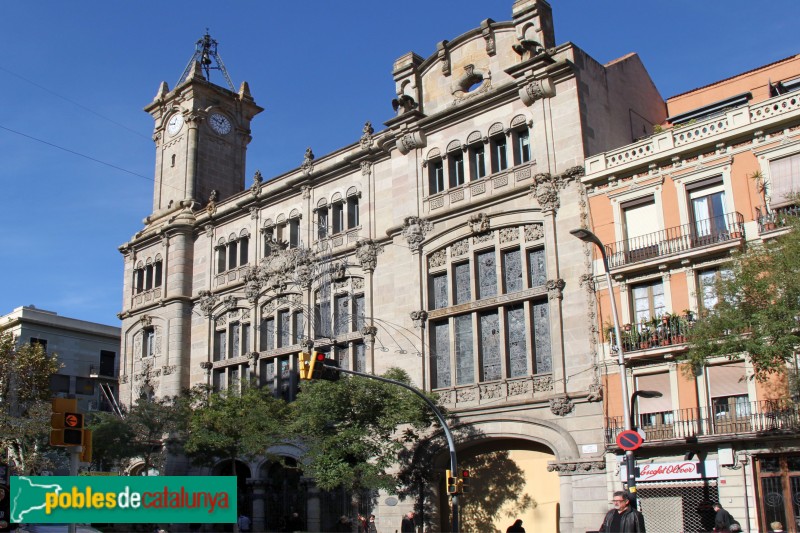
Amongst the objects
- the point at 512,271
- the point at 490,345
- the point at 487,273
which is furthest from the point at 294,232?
the point at 490,345

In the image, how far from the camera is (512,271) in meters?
34.3

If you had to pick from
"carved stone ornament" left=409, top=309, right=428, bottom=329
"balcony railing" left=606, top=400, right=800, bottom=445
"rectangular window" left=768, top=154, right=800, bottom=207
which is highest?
"rectangular window" left=768, top=154, right=800, bottom=207

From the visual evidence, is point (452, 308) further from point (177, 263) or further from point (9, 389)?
point (9, 389)

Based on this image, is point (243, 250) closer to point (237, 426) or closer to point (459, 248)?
point (237, 426)

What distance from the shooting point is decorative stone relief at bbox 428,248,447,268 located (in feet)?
120

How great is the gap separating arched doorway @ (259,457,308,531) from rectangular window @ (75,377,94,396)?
29.1m

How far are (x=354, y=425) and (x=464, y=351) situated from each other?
18.6 feet

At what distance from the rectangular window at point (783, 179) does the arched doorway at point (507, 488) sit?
11604 millimetres

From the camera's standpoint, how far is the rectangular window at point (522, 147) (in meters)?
34.8

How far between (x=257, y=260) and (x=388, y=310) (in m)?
10.2

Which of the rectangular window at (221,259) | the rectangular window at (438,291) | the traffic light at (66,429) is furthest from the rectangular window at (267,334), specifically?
the traffic light at (66,429)

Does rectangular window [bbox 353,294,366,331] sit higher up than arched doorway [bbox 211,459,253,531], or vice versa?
rectangular window [bbox 353,294,366,331]

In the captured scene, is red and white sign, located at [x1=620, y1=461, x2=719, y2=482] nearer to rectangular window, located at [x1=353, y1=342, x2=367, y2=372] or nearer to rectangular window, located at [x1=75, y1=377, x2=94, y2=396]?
rectangular window, located at [x1=353, y1=342, x2=367, y2=372]

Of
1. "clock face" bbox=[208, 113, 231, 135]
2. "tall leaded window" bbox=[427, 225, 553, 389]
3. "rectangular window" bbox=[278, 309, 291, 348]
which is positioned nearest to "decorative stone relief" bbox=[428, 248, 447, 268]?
"tall leaded window" bbox=[427, 225, 553, 389]
